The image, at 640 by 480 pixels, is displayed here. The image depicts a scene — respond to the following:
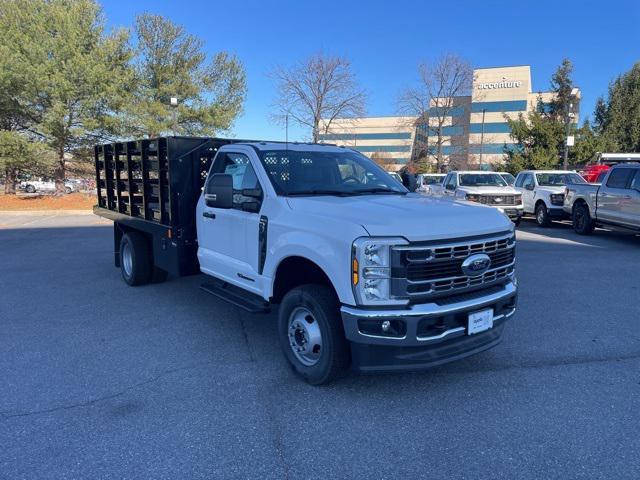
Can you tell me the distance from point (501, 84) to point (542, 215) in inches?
2291

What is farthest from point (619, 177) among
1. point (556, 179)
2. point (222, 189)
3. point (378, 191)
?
point (222, 189)

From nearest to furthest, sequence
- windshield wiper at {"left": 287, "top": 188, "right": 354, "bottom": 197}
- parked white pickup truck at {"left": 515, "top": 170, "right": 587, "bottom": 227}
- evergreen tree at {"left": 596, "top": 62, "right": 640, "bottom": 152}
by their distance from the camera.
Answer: windshield wiper at {"left": 287, "top": 188, "right": 354, "bottom": 197}, parked white pickup truck at {"left": 515, "top": 170, "right": 587, "bottom": 227}, evergreen tree at {"left": 596, "top": 62, "right": 640, "bottom": 152}

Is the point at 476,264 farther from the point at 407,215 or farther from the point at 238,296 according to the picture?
the point at 238,296

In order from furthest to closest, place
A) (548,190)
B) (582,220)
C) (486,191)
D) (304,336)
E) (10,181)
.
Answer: (10,181) → (548,190) → (486,191) → (582,220) → (304,336)

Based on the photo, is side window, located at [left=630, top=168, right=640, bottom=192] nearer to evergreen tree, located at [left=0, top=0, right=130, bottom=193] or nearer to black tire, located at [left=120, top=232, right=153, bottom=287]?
black tire, located at [left=120, top=232, right=153, bottom=287]

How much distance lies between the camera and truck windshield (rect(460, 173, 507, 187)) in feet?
53.6

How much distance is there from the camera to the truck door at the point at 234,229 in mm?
4598

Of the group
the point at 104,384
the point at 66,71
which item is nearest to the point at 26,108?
the point at 66,71

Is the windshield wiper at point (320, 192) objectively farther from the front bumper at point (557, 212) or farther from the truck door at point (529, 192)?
the truck door at point (529, 192)

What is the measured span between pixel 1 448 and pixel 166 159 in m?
3.61

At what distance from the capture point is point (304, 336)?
4.01 meters

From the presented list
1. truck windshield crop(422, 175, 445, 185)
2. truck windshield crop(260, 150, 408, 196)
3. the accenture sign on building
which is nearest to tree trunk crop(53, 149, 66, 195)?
truck windshield crop(422, 175, 445, 185)

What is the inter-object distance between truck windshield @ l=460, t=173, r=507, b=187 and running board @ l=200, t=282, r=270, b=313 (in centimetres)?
1277

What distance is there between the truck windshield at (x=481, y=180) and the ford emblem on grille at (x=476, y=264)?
13234mm
